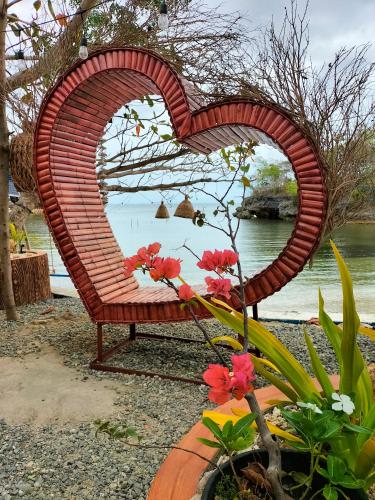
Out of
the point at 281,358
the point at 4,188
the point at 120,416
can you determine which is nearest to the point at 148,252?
the point at 281,358

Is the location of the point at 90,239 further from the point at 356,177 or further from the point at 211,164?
the point at 211,164

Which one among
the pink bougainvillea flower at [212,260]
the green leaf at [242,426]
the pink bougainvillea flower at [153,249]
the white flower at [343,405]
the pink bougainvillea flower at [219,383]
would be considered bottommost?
the green leaf at [242,426]

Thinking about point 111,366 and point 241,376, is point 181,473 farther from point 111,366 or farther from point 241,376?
point 111,366

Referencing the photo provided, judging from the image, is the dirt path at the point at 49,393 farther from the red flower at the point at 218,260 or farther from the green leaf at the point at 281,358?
the red flower at the point at 218,260

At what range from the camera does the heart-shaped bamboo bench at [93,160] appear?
3.02m

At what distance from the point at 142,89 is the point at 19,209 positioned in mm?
4029

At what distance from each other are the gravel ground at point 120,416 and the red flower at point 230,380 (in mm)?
1030

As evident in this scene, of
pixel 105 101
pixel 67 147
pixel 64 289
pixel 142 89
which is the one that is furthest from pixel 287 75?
pixel 64 289

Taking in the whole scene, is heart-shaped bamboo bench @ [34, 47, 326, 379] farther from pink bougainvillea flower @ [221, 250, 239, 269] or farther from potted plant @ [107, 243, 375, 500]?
pink bougainvillea flower @ [221, 250, 239, 269]

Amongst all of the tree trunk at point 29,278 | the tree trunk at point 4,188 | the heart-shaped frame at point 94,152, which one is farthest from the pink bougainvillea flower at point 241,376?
the tree trunk at point 29,278

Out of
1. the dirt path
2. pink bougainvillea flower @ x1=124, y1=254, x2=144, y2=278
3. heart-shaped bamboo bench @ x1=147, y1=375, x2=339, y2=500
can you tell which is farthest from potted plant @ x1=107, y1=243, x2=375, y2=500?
the dirt path

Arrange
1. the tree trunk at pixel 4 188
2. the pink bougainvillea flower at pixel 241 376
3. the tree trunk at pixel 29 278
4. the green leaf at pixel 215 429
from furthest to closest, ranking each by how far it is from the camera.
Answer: the tree trunk at pixel 29 278, the tree trunk at pixel 4 188, the green leaf at pixel 215 429, the pink bougainvillea flower at pixel 241 376

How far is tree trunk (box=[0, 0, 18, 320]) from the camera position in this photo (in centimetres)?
496

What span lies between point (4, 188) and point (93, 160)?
4.79 feet
